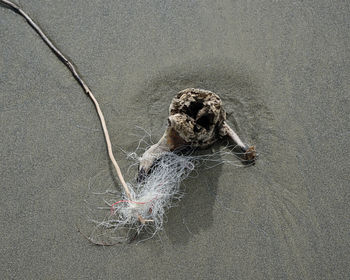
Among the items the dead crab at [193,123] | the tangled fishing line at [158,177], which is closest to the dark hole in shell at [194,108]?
the dead crab at [193,123]

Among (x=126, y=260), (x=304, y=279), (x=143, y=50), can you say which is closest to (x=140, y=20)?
(x=143, y=50)

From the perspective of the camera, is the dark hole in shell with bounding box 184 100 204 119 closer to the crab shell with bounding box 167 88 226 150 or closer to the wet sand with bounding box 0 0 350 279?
the crab shell with bounding box 167 88 226 150

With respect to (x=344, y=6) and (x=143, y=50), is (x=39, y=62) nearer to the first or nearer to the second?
(x=143, y=50)

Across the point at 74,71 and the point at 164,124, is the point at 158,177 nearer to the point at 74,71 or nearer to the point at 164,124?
the point at 164,124

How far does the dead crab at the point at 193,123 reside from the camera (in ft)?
8.80

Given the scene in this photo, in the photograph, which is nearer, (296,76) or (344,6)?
(296,76)

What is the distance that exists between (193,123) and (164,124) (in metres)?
0.67

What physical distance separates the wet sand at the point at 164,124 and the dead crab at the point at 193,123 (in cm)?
33

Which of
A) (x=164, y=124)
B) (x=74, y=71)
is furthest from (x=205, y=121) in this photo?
(x=74, y=71)

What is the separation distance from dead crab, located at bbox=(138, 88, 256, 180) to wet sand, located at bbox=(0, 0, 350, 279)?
330mm

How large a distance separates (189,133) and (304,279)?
1593mm

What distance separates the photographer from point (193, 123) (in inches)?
106

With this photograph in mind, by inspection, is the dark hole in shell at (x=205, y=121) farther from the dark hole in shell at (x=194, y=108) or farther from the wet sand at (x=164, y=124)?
the wet sand at (x=164, y=124)

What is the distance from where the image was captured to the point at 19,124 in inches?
134
